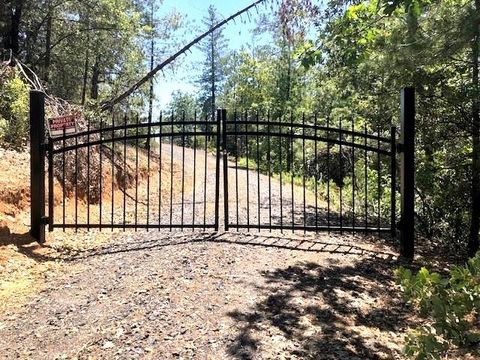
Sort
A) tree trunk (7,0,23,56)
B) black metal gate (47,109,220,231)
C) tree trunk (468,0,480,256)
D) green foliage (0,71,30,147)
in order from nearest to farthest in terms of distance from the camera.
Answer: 1. black metal gate (47,109,220,231)
2. tree trunk (468,0,480,256)
3. green foliage (0,71,30,147)
4. tree trunk (7,0,23,56)

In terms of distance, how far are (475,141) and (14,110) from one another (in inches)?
288

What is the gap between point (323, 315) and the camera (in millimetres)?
3875

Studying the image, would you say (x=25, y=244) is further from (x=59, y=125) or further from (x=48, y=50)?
(x=48, y=50)

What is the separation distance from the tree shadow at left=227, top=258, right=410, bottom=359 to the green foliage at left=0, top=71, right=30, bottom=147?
5406mm

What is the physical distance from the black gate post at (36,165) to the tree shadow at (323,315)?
2943mm

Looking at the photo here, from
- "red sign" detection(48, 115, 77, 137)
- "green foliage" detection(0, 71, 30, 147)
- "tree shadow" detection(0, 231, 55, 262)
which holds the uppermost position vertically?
"green foliage" detection(0, 71, 30, 147)

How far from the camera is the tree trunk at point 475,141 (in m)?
6.13

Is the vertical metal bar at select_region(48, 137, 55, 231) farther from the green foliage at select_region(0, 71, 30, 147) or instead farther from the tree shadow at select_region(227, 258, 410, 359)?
the tree shadow at select_region(227, 258, 410, 359)

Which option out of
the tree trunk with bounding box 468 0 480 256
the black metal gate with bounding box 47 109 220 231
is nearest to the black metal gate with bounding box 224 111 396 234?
the black metal gate with bounding box 47 109 220 231

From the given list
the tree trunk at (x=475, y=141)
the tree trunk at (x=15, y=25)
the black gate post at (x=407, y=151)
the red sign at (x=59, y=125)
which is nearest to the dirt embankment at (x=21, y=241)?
the red sign at (x=59, y=125)

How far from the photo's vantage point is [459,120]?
714cm

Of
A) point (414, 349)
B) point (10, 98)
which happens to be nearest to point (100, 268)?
point (414, 349)

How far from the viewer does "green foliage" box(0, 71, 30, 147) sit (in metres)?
7.71

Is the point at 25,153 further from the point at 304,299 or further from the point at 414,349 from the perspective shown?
the point at 414,349
